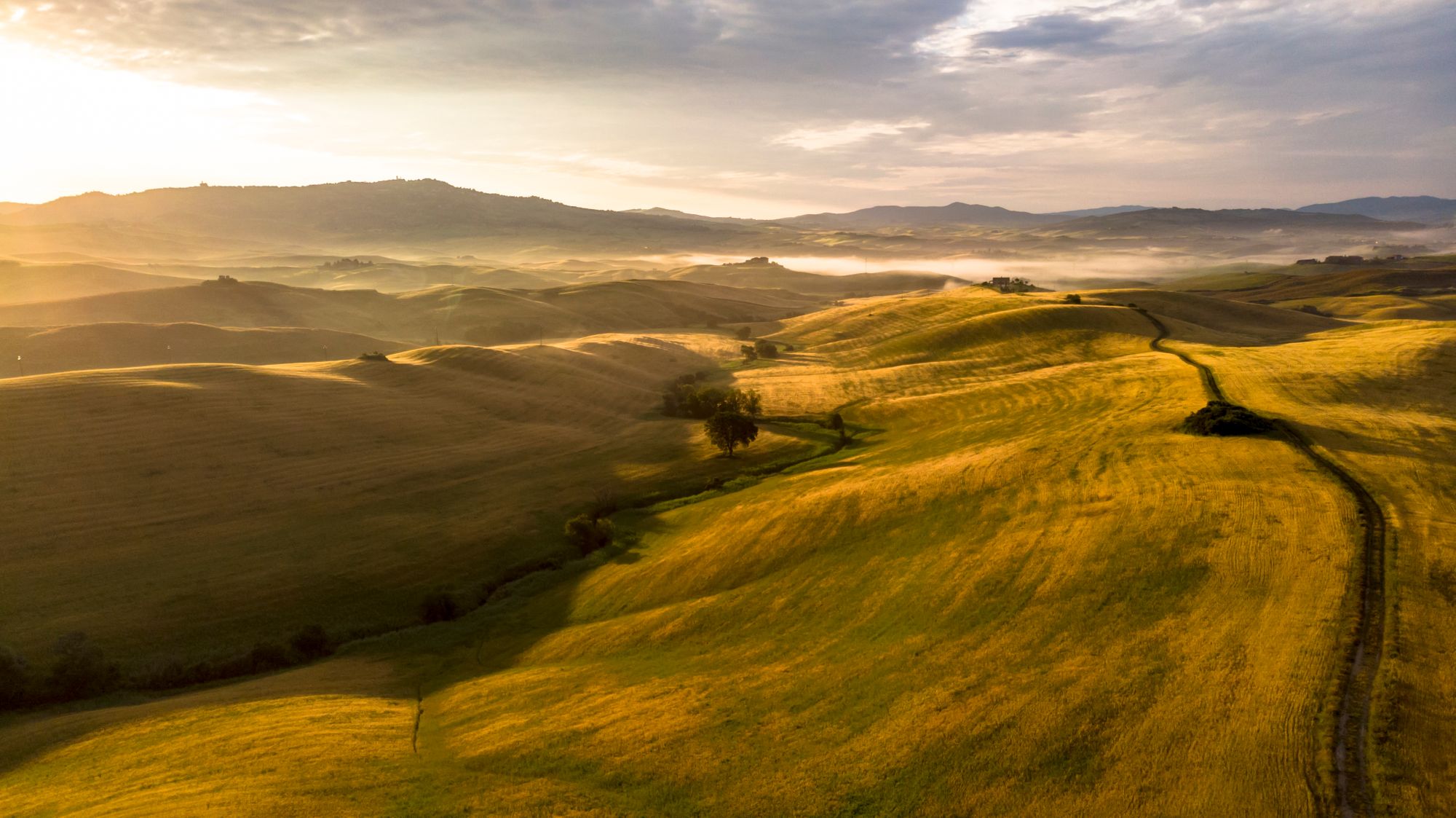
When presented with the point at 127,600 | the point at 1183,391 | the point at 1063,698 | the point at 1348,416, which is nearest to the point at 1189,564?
the point at 1063,698

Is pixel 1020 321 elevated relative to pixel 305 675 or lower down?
elevated

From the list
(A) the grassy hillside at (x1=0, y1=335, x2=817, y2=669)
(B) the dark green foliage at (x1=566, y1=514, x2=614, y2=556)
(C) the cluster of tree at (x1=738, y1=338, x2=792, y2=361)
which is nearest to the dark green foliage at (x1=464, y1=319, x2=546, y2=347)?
(C) the cluster of tree at (x1=738, y1=338, x2=792, y2=361)

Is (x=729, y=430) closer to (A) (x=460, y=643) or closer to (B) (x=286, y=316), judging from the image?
(A) (x=460, y=643)

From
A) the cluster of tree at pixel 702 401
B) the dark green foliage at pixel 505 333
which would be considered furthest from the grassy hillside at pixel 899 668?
the dark green foliage at pixel 505 333

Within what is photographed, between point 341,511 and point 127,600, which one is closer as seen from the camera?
A: point 127,600

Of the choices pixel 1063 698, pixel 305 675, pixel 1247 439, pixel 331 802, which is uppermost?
pixel 1247 439

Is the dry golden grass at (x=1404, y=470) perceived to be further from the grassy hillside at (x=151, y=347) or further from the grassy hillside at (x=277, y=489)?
the grassy hillside at (x=151, y=347)

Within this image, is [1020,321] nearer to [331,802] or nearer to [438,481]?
[438,481]
